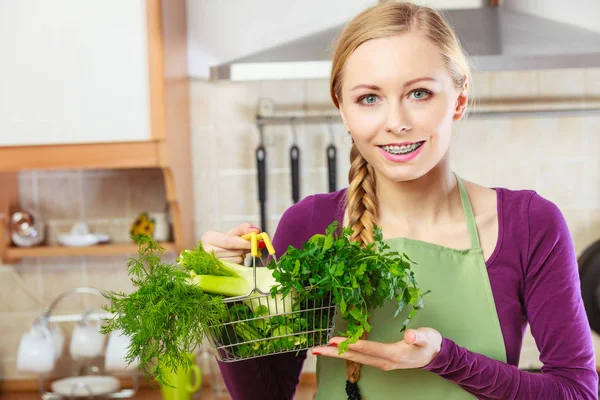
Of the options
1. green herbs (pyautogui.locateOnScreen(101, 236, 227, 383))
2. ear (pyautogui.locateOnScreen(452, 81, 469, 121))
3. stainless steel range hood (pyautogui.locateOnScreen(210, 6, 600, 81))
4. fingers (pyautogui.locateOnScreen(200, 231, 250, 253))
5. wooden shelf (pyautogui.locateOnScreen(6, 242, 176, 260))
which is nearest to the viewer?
green herbs (pyautogui.locateOnScreen(101, 236, 227, 383))

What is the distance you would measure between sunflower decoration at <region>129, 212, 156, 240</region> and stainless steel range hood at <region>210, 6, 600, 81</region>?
1.73 feet

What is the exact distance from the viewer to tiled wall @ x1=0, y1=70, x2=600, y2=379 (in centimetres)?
232

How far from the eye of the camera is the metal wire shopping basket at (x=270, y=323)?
88 centimetres

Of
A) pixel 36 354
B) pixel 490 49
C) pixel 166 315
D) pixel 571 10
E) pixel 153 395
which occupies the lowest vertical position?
pixel 153 395

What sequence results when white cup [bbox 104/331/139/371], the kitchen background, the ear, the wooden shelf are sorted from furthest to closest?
the kitchen background
the wooden shelf
white cup [bbox 104/331/139/371]
the ear

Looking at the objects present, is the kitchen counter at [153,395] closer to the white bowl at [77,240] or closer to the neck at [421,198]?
the white bowl at [77,240]

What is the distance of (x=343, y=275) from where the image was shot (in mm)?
857

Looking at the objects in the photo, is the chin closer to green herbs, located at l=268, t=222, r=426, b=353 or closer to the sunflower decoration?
green herbs, located at l=268, t=222, r=426, b=353

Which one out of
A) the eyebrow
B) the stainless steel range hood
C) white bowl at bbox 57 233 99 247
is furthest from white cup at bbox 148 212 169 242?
the eyebrow

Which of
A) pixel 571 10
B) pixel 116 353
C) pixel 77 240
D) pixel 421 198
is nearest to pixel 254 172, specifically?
pixel 77 240

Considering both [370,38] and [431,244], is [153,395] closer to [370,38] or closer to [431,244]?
[431,244]

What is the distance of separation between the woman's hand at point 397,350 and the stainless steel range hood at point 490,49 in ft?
3.22

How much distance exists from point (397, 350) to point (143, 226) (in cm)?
142

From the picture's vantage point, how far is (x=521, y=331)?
1.14m
